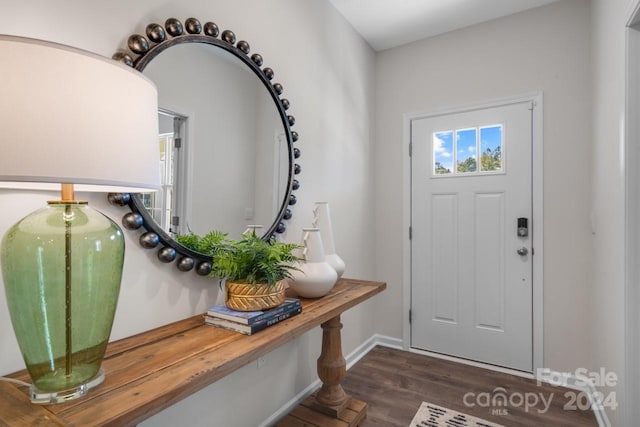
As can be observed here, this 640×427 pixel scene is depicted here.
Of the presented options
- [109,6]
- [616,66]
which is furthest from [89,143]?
[616,66]

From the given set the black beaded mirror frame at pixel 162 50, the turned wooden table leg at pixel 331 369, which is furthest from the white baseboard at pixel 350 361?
the black beaded mirror frame at pixel 162 50

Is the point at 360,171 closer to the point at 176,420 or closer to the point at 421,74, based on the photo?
the point at 421,74

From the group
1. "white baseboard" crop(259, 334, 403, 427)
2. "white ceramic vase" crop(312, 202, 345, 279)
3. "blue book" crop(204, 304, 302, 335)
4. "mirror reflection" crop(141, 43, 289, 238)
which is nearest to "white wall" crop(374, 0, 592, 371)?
"white baseboard" crop(259, 334, 403, 427)

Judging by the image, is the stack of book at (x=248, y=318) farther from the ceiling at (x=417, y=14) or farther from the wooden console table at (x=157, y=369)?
the ceiling at (x=417, y=14)

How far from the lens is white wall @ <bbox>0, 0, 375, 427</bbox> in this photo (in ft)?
3.35

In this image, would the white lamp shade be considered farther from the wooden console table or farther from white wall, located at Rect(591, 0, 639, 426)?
white wall, located at Rect(591, 0, 639, 426)

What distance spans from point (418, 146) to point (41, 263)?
265 cm

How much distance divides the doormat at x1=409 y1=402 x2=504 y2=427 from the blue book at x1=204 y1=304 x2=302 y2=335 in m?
1.12

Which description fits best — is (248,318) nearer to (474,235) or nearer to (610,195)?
(610,195)

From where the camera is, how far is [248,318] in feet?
3.78

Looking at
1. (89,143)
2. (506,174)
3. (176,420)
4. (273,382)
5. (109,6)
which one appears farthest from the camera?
(506,174)

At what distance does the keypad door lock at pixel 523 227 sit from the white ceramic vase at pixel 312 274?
5.27 ft

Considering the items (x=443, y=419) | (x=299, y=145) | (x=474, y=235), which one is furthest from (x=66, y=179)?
(x=474, y=235)

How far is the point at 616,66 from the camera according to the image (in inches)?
62.7
